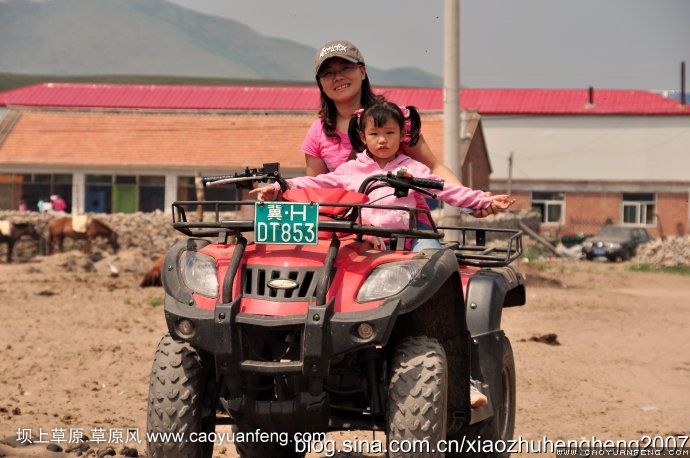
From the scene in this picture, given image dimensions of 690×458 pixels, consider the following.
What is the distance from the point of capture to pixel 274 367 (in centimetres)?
479

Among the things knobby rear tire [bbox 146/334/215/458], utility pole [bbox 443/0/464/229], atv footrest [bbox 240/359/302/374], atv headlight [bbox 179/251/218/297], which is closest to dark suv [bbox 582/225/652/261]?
utility pole [bbox 443/0/464/229]

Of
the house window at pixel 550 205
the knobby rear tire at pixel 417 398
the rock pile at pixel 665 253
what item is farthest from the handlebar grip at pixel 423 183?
the house window at pixel 550 205

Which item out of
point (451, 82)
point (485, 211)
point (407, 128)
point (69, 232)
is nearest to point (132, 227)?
point (69, 232)

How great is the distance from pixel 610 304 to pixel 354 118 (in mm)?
13565

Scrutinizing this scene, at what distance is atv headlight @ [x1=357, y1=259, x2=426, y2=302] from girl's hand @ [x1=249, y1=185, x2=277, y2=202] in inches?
34.2

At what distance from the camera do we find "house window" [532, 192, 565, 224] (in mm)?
64625

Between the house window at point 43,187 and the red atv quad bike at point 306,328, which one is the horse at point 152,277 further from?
the house window at point 43,187

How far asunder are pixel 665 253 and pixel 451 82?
25.9m

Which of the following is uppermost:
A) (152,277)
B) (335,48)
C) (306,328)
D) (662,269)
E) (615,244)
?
(335,48)

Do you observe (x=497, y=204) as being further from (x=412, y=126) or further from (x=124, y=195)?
(x=124, y=195)

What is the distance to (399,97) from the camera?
6700cm

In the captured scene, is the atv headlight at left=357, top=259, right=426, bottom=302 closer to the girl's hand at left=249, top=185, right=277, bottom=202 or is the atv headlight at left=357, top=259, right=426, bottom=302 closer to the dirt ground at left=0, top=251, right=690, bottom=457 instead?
the girl's hand at left=249, top=185, right=277, bottom=202

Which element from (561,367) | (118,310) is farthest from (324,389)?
(118,310)

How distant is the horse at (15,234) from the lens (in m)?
30.9
